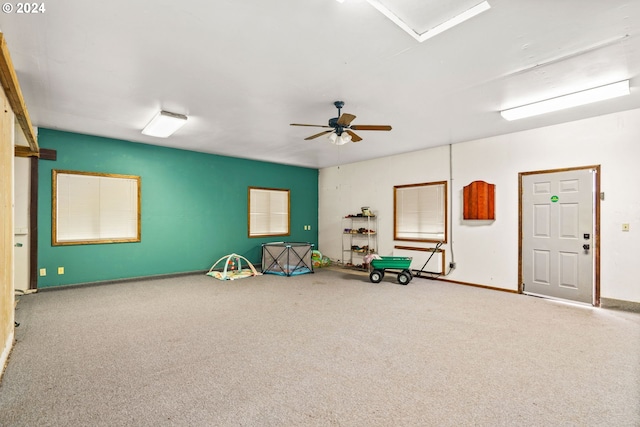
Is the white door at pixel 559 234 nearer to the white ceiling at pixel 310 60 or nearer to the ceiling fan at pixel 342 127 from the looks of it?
the white ceiling at pixel 310 60

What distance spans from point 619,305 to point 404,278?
3025 mm

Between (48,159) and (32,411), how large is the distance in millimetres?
4695

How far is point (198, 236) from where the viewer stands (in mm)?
6785

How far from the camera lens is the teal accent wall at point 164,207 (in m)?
5.24

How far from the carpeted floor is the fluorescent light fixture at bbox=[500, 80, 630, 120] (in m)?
2.71

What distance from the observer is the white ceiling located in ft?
7.31

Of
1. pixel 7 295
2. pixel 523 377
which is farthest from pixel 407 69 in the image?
pixel 7 295

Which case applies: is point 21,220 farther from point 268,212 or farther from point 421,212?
point 421,212

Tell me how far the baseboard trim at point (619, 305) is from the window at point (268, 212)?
644 centimetres

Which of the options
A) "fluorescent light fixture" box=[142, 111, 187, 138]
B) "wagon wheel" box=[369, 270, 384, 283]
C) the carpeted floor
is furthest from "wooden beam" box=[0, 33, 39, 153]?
"wagon wheel" box=[369, 270, 384, 283]

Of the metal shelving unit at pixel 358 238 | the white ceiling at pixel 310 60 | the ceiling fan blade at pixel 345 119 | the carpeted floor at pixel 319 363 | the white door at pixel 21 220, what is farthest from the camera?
the metal shelving unit at pixel 358 238

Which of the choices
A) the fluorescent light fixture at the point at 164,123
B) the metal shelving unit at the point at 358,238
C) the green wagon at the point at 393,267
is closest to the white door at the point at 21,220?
the fluorescent light fixture at the point at 164,123

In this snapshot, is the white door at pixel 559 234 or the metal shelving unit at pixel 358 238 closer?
the white door at pixel 559 234

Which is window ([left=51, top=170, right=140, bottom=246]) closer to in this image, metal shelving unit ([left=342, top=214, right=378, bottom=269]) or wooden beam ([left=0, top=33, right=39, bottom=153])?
wooden beam ([left=0, top=33, right=39, bottom=153])
